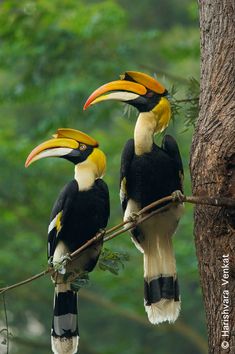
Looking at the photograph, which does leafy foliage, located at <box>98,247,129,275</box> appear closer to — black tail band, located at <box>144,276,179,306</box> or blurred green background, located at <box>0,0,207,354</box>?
black tail band, located at <box>144,276,179,306</box>

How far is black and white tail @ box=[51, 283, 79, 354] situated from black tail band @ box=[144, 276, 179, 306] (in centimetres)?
48

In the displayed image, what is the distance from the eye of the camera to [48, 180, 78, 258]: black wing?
17.1 ft

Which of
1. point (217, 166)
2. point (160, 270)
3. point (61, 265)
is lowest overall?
point (61, 265)

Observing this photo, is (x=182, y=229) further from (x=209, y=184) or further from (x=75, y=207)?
(x=209, y=184)

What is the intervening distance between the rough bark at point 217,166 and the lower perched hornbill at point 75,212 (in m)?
0.84

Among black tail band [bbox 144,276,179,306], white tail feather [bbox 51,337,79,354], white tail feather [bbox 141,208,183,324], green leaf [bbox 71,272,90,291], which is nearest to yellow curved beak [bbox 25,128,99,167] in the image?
white tail feather [bbox 141,208,183,324]

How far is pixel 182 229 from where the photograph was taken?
32.4ft

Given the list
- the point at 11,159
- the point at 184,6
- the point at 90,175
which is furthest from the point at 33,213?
the point at 184,6

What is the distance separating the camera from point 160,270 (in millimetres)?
4973

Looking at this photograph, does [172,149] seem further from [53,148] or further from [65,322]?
[65,322]

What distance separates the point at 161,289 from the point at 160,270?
11 centimetres


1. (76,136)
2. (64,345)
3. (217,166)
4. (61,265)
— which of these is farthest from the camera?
(76,136)

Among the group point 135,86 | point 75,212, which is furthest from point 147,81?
point 75,212

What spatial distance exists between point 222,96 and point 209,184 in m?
0.45
